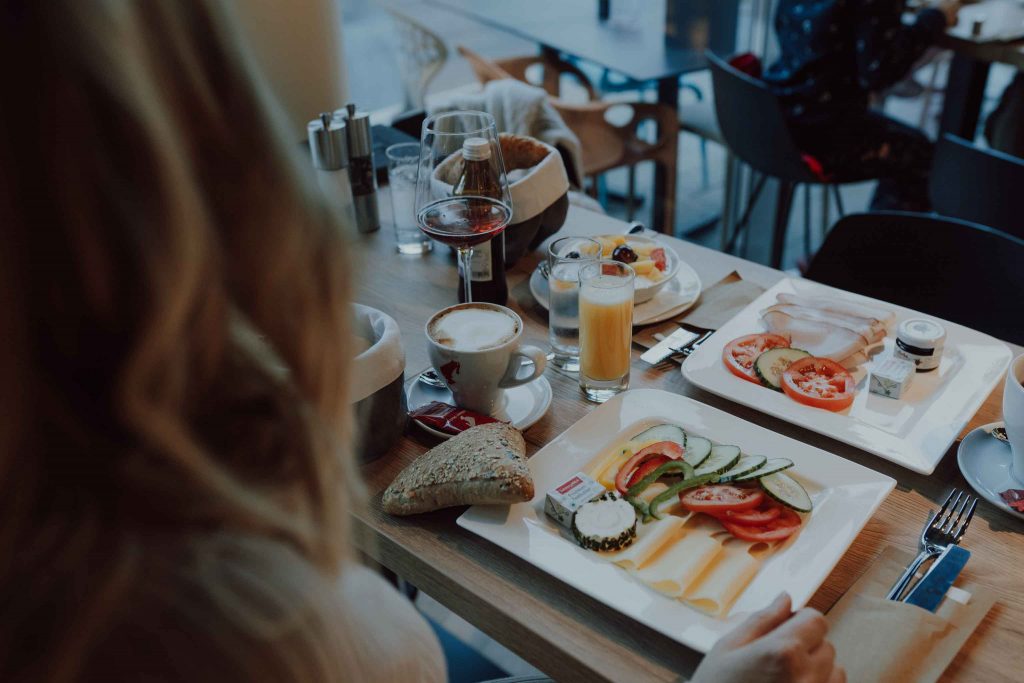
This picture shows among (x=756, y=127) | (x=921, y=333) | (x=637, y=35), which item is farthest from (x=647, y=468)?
(x=637, y=35)

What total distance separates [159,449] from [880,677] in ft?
2.02

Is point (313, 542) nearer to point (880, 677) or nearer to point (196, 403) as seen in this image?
point (196, 403)

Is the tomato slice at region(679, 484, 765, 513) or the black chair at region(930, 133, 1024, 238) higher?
the tomato slice at region(679, 484, 765, 513)

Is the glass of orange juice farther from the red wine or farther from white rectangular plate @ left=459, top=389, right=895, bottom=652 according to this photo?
the red wine

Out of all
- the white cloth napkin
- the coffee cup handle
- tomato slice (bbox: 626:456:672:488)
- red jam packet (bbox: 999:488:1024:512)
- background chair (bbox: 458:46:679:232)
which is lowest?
background chair (bbox: 458:46:679:232)

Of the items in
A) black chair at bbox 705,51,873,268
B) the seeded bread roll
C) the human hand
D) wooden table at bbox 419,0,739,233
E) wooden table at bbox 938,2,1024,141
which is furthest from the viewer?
wooden table at bbox 419,0,739,233

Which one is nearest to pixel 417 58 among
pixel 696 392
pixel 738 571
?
pixel 696 392

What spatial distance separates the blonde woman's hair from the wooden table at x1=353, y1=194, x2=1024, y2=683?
0.31 feet

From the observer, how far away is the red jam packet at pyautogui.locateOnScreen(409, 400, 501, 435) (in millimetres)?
1049

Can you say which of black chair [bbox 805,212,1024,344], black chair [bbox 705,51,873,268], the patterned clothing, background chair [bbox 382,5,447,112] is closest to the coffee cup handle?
black chair [bbox 805,212,1024,344]

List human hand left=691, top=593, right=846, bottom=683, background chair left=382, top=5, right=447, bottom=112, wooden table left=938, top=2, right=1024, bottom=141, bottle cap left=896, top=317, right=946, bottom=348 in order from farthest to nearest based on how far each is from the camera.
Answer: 1. background chair left=382, top=5, right=447, bottom=112
2. wooden table left=938, top=2, right=1024, bottom=141
3. bottle cap left=896, top=317, right=946, bottom=348
4. human hand left=691, top=593, right=846, bottom=683

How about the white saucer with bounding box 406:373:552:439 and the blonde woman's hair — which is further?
the white saucer with bounding box 406:373:552:439

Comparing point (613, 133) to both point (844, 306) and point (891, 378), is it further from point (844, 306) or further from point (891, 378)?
point (891, 378)

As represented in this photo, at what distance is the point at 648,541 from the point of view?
0.86 m
